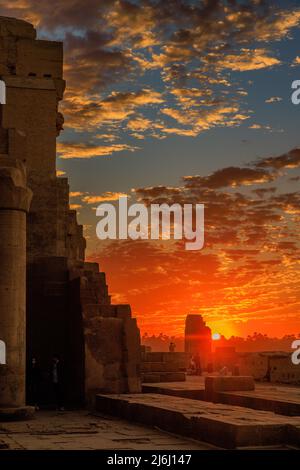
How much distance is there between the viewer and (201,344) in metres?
46.3

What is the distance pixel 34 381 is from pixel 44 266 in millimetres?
3268

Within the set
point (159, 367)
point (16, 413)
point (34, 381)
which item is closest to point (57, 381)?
point (34, 381)

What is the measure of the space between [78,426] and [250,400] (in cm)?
321

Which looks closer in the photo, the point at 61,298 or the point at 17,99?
the point at 61,298

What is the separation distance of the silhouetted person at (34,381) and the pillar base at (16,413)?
2.26 metres

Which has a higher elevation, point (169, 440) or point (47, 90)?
point (47, 90)

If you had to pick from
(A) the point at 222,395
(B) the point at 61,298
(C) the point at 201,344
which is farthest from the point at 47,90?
(C) the point at 201,344

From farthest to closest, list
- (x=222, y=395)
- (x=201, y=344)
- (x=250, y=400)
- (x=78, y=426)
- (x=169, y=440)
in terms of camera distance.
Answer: (x=201, y=344), (x=222, y=395), (x=250, y=400), (x=78, y=426), (x=169, y=440)

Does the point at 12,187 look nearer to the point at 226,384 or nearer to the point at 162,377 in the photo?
the point at 226,384

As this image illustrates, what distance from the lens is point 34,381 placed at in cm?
1692

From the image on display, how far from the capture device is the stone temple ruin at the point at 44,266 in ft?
47.8

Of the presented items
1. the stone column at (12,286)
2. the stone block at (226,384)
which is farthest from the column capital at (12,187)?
the stone block at (226,384)

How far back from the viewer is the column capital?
14623 mm
